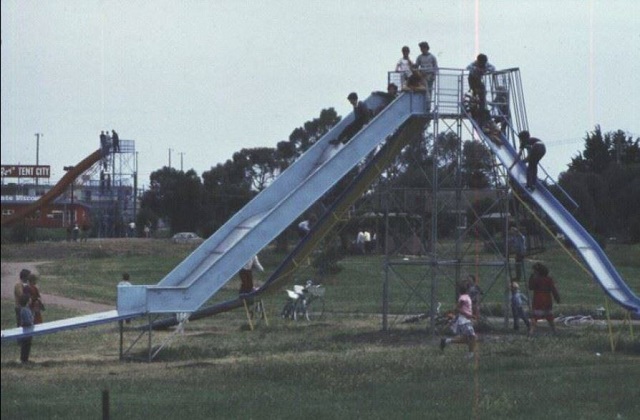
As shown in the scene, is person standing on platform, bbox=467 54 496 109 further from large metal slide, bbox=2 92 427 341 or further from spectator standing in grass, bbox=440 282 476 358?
spectator standing in grass, bbox=440 282 476 358

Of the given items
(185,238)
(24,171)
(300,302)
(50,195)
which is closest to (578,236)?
(300,302)

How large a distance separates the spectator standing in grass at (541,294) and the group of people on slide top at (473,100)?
185 cm

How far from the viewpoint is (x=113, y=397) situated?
20.2m

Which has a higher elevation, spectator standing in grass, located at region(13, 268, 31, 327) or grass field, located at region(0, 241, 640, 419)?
spectator standing in grass, located at region(13, 268, 31, 327)

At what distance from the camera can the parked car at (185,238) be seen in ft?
263

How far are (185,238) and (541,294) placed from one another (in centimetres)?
5340

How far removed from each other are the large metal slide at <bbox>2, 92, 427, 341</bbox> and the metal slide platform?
1945 millimetres

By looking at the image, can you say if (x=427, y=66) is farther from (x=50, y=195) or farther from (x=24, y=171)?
(x=50, y=195)

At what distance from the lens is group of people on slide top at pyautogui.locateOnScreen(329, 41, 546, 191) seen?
101 ft

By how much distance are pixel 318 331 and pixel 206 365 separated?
8.10 m

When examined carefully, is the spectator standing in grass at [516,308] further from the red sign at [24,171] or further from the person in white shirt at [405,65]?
the red sign at [24,171]

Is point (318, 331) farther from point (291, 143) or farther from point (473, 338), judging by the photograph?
point (291, 143)

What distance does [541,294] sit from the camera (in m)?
31.4

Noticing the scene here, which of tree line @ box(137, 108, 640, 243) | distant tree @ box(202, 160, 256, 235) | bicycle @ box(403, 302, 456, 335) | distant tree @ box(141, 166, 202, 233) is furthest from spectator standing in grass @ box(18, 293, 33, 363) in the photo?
distant tree @ box(141, 166, 202, 233)
